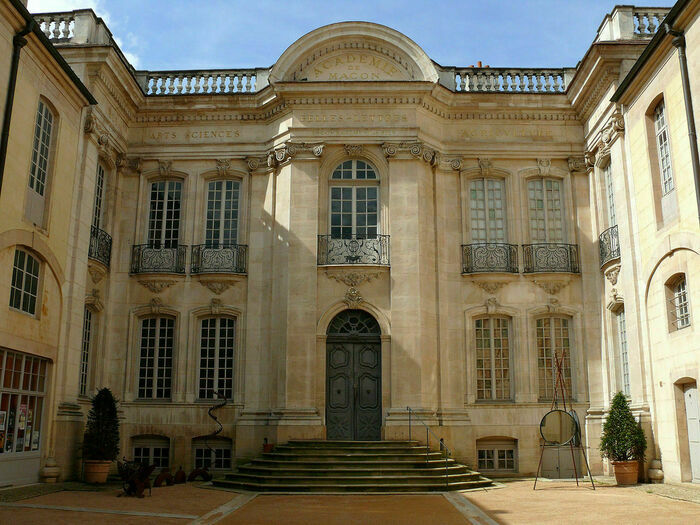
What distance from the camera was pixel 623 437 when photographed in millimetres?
14945

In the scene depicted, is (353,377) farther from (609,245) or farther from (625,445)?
(609,245)

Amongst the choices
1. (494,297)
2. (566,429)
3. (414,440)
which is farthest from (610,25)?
(414,440)

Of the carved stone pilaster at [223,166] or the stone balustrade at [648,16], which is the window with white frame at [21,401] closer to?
the carved stone pilaster at [223,166]

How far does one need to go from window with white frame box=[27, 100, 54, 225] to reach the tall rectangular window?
3.49m

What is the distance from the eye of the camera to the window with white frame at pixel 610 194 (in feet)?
58.2

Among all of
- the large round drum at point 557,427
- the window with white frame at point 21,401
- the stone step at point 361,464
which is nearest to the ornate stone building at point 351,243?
the window with white frame at point 21,401

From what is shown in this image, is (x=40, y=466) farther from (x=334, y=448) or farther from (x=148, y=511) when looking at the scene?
(x=334, y=448)

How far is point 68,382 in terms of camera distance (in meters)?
15.6

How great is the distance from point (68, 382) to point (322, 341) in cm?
560

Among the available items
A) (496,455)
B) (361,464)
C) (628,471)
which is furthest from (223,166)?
(628,471)

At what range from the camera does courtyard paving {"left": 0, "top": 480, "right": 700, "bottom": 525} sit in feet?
35.2

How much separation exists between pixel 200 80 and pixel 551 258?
10.0 metres

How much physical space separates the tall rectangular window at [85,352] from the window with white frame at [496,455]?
30.0ft

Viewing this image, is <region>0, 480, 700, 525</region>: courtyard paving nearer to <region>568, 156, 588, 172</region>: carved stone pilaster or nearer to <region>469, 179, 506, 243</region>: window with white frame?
<region>469, 179, 506, 243</region>: window with white frame
